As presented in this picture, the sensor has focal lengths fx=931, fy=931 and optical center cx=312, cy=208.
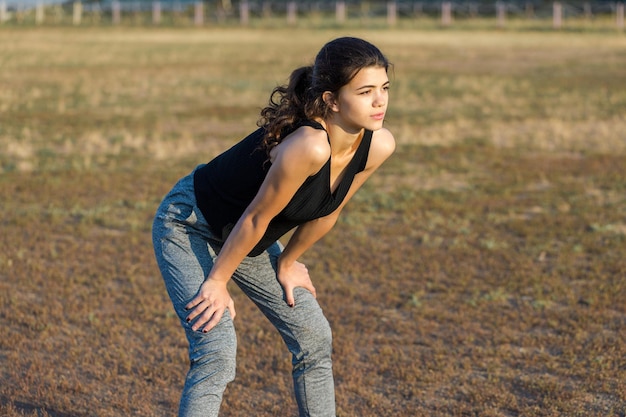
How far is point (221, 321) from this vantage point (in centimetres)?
347

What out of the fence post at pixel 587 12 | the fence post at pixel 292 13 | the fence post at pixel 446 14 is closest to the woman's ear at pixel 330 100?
the fence post at pixel 292 13

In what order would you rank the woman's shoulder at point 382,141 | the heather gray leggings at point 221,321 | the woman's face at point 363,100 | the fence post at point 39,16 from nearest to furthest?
the woman's face at point 363,100, the heather gray leggings at point 221,321, the woman's shoulder at point 382,141, the fence post at point 39,16

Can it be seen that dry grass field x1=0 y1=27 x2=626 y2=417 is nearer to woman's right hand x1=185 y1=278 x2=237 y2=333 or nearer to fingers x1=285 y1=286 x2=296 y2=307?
fingers x1=285 y1=286 x2=296 y2=307

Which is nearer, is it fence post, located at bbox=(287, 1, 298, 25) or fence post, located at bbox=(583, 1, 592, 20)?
fence post, located at bbox=(287, 1, 298, 25)

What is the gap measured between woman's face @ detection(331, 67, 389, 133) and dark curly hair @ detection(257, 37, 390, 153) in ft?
0.07

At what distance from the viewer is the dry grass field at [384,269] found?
17.7ft

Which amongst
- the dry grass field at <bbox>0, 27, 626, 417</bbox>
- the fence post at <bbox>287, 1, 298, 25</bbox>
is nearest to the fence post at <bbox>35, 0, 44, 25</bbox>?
the fence post at <bbox>287, 1, 298, 25</bbox>

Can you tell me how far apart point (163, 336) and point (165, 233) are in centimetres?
281

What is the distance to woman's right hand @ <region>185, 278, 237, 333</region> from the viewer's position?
340 centimetres

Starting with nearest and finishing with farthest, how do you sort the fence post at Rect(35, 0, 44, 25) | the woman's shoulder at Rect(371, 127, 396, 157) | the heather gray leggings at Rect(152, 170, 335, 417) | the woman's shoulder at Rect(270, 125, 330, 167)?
1. the woman's shoulder at Rect(270, 125, 330, 167)
2. the heather gray leggings at Rect(152, 170, 335, 417)
3. the woman's shoulder at Rect(371, 127, 396, 157)
4. the fence post at Rect(35, 0, 44, 25)

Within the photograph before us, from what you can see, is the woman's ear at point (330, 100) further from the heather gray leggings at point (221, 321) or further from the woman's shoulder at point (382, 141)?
the heather gray leggings at point (221, 321)

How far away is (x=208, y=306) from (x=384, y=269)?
469 cm

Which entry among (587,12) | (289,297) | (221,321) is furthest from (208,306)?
(587,12)

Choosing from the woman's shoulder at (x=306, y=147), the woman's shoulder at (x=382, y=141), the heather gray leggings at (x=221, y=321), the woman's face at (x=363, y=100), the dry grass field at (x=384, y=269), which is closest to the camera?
the woman's shoulder at (x=306, y=147)
